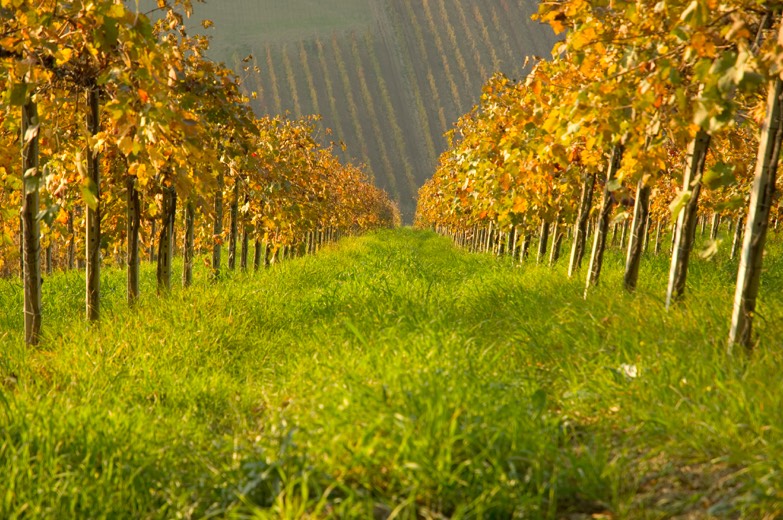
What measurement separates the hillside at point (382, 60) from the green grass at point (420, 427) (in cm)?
11105

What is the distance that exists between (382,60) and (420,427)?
15037 cm

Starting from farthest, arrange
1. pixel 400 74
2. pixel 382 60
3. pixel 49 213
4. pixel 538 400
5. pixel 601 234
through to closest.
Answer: pixel 382 60 < pixel 400 74 < pixel 601 234 < pixel 49 213 < pixel 538 400

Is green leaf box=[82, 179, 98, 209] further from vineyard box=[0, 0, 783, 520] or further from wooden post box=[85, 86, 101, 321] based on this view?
wooden post box=[85, 86, 101, 321]

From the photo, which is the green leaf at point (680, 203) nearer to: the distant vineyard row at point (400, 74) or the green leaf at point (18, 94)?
the green leaf at point (18, 94)

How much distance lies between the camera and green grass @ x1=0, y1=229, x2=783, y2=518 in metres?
2.24

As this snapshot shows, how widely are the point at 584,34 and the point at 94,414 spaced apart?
3.62 metres

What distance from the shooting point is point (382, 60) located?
144 m

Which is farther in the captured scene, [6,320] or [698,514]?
[6,320]

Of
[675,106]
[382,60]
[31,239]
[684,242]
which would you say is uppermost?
[382,60]

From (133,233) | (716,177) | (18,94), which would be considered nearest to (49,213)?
(18,94)

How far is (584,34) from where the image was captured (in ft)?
12.4

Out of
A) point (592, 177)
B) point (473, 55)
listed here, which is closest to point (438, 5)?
point (473, 55)

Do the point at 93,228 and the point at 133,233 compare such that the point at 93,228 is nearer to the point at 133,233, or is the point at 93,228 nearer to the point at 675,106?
the point at 133,233

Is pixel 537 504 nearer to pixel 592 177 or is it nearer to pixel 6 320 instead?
pixel 592 177
